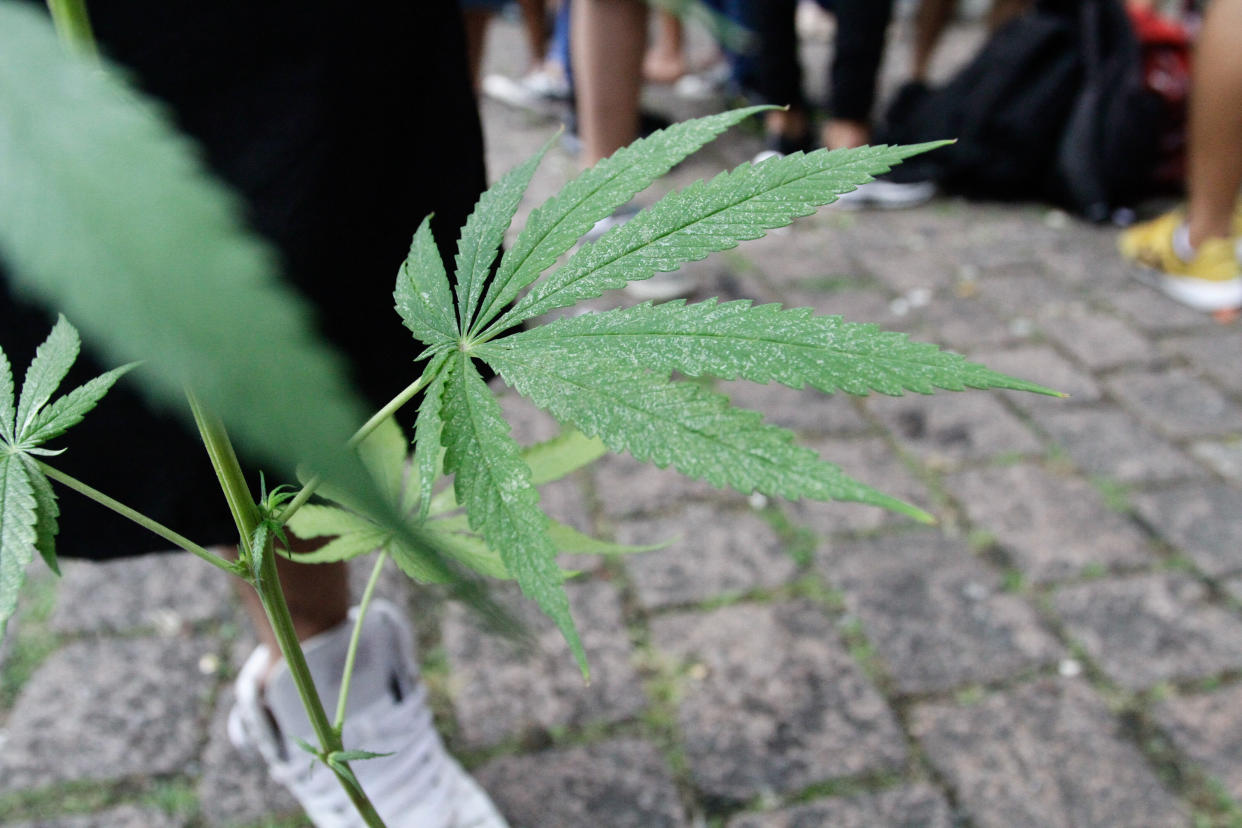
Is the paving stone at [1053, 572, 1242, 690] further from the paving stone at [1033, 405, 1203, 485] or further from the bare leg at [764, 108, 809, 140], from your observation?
the bare leg at [764, 108, 809, 140]

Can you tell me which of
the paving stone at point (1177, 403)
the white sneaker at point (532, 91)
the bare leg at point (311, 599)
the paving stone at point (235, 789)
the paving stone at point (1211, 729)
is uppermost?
the bare leg at point (311, 599)

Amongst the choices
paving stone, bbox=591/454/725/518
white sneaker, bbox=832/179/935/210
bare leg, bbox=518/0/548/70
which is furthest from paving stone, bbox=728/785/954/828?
bare leg, bbox=518/0/548/70

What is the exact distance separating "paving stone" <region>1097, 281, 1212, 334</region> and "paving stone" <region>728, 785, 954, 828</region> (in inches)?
70.7

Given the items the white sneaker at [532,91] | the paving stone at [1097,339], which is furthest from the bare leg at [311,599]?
the white sneaker at [532,91]

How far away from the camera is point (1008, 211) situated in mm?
3424

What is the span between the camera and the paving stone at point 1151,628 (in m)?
1.64

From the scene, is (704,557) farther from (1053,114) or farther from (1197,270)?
(1053,114)

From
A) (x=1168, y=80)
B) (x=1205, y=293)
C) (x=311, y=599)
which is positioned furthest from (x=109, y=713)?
(x=1168, y=80)

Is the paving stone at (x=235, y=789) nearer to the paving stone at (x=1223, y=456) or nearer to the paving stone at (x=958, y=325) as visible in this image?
the paving stone at (x=958, y=325)

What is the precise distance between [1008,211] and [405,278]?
3.32 metres

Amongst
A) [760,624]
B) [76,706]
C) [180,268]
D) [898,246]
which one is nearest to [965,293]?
[898,246]

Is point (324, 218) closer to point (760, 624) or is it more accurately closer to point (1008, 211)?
point (760, 624)

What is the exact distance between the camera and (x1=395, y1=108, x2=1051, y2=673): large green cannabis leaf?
0.42 m

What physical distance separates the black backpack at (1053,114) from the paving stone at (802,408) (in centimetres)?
132
